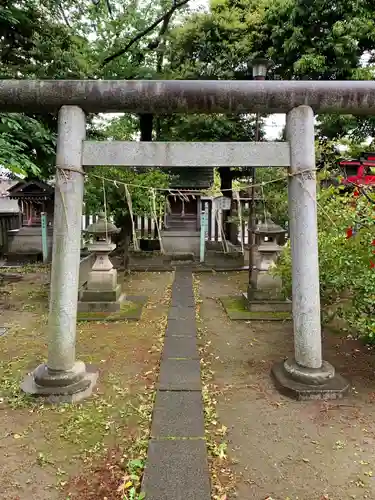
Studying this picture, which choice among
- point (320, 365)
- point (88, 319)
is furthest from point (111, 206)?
point (320, 365)

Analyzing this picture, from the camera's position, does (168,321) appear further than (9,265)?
No

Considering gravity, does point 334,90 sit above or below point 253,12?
below

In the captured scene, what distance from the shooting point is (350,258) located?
4172 millimetres

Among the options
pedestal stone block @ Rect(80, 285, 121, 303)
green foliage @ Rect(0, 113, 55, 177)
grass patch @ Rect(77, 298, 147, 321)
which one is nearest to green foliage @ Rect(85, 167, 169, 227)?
green foliage @ Rect(0, 113, 55, 177)

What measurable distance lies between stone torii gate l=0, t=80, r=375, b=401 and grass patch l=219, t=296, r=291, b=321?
2.94m

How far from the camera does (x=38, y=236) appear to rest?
14898mm

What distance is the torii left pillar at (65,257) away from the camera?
389 centimetres

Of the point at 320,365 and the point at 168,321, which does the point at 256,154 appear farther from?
the point at 168,321

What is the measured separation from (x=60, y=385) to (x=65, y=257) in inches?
53.7

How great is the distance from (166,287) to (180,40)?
9460 millimetres

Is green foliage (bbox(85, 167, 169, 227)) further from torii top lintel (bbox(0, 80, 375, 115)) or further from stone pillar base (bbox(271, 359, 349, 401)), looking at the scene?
stone pillar base (bbox(271, 359, 349, 401))

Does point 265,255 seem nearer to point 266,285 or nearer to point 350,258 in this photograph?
point 266,285

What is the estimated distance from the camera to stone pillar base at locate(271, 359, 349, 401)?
12.7 feet

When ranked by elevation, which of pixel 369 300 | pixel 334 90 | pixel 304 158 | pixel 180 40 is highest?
pixel 180 40
